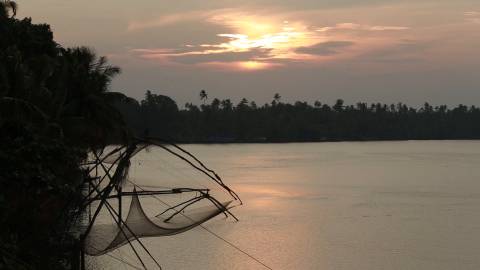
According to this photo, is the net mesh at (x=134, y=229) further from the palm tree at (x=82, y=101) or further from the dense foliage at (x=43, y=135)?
the palm tree at (x=82, y=101)

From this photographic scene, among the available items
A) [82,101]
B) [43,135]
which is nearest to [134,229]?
[43,135]

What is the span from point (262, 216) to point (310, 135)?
8742 cm

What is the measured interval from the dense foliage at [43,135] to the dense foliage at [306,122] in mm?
59123

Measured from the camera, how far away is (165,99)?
79.0 metres

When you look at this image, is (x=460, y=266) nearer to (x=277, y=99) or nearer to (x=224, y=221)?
(x=224, y=221)

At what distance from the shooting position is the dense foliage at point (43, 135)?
870 centimetres

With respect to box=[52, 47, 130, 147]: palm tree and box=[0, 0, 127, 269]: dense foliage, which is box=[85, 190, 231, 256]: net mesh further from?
box=[52, 47, 130, 147]: palm tree

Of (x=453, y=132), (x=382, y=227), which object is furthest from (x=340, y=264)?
(x=453, y=132)

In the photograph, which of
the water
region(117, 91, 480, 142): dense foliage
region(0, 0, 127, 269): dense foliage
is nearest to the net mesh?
region(0, 0, 127, 269): dense foliage

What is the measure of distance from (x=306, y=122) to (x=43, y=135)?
98.8m

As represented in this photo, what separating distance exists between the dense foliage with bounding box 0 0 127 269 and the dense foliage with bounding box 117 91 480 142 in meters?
59.1

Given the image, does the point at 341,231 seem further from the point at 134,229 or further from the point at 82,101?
the point at 134,229

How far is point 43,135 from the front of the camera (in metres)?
10.7

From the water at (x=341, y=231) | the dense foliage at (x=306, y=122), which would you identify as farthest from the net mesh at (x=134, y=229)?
the dense foliage at (x=306, y=122)
